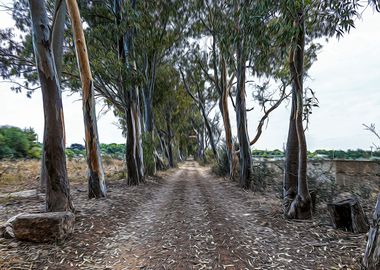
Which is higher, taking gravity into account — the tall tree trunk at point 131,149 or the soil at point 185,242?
the tall tree trunk at point 131,149

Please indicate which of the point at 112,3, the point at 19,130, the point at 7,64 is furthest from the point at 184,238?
the point at 19,130

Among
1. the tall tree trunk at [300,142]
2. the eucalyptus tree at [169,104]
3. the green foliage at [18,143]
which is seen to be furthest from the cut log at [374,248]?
the eucalyptus tree at [169,104]

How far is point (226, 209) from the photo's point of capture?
5.62m

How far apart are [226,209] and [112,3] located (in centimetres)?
777

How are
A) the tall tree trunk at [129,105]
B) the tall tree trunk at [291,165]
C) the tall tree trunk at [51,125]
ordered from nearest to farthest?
the tall tree trunk at [51,125] < the tall tree trunk at [291,165] < the tall tree trunk at [129,105]

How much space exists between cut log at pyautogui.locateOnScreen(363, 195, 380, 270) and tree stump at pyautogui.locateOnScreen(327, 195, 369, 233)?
1.32m

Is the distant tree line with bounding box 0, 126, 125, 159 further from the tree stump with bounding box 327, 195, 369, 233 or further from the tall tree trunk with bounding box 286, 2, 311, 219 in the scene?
the tree stump with bounding box 327, 195, 369, 233

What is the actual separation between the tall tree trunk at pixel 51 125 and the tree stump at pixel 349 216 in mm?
4475

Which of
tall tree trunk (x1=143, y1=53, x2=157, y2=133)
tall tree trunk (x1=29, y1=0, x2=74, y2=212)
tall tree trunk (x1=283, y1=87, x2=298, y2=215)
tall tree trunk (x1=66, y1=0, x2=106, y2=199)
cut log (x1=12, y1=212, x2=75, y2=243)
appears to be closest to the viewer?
cut log (x1=12, y1=212, x2=75, y2=243)

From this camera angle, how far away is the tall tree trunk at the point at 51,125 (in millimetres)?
4109

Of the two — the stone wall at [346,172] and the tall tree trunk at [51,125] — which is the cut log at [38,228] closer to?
the tall tree trunk at [51,125]

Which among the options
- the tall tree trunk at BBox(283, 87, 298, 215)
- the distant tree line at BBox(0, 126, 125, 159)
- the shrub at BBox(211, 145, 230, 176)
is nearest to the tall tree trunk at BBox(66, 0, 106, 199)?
the tall tree trunk at BBox(283, 87, 298, 215)

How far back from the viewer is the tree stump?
3646 mm

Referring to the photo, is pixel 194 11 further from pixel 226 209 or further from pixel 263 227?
pixel 263 227
